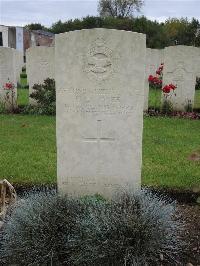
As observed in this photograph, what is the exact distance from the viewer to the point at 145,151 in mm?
7703

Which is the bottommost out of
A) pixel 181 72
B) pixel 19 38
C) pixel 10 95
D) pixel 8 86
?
pixel 10 95

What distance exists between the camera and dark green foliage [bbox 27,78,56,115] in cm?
1192

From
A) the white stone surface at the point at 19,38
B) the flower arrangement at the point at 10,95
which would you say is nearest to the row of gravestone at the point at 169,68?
the flower arrangement at the point at 10,95

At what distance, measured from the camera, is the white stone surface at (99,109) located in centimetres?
457

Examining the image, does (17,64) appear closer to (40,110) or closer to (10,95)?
(10,95)

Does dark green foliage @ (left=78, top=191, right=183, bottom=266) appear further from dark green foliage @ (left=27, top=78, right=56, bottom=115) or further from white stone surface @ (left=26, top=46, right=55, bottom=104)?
white stone surface @ (left=26, top=46, right=55, bottom=104)

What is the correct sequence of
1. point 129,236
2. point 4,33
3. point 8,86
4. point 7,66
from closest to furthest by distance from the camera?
1. point 129,236
2. point 8,86
3. point 7,66
4. point 4,33

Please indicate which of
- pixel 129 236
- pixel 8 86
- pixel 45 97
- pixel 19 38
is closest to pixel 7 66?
pixel 8 86

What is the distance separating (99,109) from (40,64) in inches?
330

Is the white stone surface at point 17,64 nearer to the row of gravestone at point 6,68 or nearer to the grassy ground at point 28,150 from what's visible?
Answer: the row of gravestone at point 6,68

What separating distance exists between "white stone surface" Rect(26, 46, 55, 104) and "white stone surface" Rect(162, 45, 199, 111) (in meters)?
3.28

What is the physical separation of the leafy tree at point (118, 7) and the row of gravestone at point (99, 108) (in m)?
59.3

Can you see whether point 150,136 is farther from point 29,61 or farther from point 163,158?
point 29,61

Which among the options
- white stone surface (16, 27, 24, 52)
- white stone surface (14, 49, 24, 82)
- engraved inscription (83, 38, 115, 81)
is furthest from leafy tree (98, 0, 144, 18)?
engraved inscription (83, 38, 115, 81)
